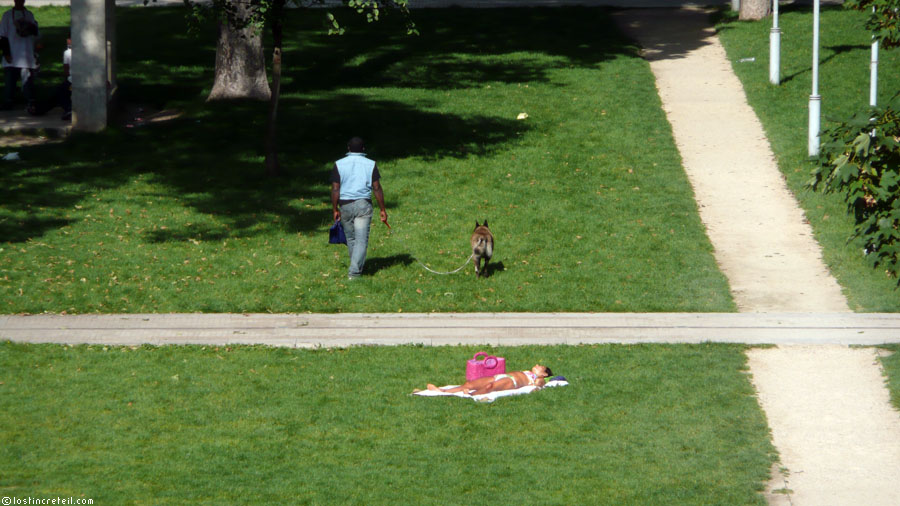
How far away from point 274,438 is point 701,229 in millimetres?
10032

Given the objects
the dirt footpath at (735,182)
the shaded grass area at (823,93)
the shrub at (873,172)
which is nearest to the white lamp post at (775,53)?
the shaded grass area at (823,93)

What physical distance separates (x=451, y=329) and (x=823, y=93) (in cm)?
1440

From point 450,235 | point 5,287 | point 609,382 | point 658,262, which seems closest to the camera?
point 609,382

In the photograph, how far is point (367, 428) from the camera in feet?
34.0

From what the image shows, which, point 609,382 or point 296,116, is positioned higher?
point 296,116

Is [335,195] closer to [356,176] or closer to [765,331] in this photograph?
[356,176]

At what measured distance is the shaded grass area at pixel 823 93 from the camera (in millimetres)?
15727

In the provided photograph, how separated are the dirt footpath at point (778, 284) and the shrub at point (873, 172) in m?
3.02

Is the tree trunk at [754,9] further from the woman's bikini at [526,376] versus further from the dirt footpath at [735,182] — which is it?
the woman's bikini at [526,376]

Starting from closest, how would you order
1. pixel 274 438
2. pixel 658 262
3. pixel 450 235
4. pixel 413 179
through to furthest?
pixel 274 438 → pixel 658 262 → pixel 450 235 → pixel 413 179

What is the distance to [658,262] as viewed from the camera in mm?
16469

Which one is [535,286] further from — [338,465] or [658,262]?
[338,465]

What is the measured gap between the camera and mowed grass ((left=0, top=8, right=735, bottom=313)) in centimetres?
1534

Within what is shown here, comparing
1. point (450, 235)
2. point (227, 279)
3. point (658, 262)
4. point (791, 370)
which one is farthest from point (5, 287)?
point (791, 370)
